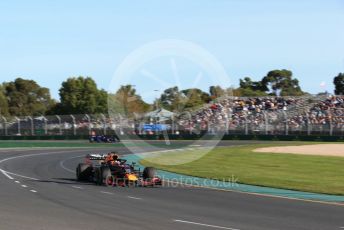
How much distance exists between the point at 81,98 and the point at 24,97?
3187cm

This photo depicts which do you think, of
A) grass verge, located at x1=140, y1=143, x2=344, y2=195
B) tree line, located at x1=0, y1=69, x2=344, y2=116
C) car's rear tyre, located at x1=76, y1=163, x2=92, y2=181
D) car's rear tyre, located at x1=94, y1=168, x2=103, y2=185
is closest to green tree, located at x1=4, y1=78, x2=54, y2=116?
tree line, located at x1=0, y1=69, x2=344, y2=116

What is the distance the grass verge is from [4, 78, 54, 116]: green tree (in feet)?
350

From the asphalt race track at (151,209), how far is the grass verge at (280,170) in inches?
133

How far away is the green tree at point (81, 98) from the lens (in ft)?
365

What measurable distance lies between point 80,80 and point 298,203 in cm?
10244

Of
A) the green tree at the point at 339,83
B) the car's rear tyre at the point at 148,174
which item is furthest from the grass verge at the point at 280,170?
the green tree at the point at 339,83

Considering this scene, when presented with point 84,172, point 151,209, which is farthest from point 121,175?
point 151,209

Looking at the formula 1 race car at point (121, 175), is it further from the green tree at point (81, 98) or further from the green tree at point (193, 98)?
the green tree at point (81, 98)

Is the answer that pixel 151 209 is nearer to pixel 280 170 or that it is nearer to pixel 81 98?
pixel 280 170

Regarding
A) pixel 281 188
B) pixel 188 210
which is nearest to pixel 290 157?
pixel 281 188

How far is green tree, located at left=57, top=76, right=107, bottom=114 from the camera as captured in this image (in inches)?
4380

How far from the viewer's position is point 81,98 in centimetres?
11325

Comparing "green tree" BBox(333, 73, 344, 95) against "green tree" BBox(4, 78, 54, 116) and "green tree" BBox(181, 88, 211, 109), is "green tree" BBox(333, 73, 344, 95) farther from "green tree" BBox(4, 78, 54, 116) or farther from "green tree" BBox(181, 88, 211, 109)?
"green tree" BBox(4, 78, 54, 116)

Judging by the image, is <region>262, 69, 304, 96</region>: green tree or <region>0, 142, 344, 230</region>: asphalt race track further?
<region>262, 69, 304, 96</region>: green tree
